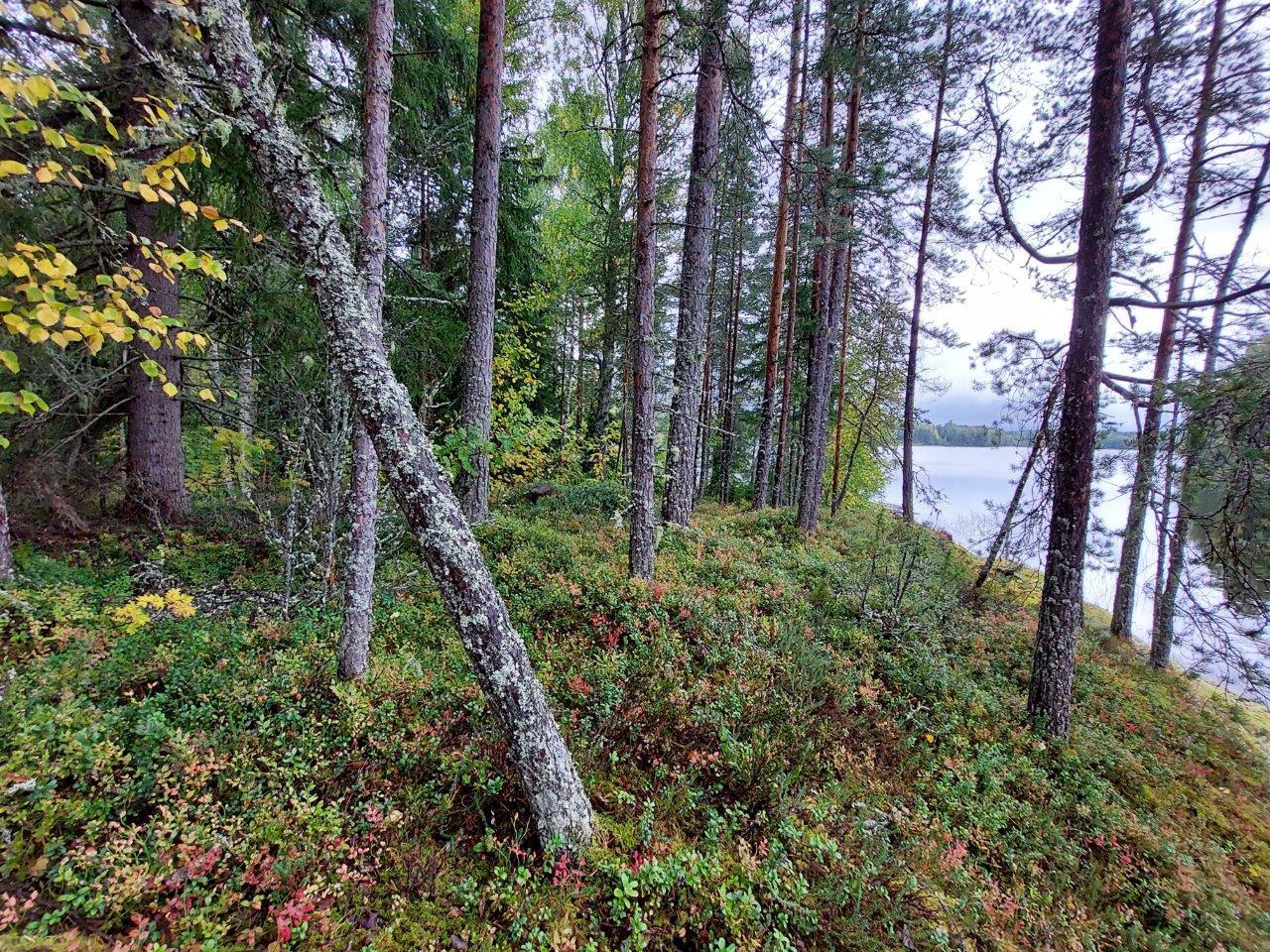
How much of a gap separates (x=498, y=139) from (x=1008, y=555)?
9.20 m

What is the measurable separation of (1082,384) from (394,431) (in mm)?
6739

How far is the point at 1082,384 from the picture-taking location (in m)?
5.16

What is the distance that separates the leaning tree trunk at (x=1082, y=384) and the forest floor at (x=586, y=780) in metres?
0.69

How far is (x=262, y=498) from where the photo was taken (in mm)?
6023

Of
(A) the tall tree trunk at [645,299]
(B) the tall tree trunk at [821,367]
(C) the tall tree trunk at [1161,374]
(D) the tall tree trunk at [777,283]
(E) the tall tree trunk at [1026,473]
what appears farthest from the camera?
(D) the tall tree trunk at [777,283]

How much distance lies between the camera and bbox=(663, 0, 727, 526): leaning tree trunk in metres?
6.75

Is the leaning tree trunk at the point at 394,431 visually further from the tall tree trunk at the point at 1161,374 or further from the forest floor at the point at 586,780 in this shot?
the tall tree trunk at the point at 1161,374

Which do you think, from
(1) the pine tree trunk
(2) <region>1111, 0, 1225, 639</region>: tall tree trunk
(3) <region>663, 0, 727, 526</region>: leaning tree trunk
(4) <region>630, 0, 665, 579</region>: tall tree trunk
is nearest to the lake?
(2) <region>1111, 0, 1225, 639</region>: tall tree trunk

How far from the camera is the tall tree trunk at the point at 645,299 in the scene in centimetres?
520

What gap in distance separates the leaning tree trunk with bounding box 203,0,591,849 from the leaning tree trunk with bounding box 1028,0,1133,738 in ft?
18.6

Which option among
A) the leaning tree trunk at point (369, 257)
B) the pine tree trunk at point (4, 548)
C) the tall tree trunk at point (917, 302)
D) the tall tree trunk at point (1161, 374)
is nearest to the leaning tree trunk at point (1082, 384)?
the tall tree trunk at point (1161, 374)

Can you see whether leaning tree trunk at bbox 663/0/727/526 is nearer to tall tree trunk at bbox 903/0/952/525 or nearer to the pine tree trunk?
tall tree trunk at bbox 903/0/952/525

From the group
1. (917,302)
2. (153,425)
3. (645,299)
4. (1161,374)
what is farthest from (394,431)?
(917,302)

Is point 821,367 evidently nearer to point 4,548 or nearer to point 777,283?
point 777,283
